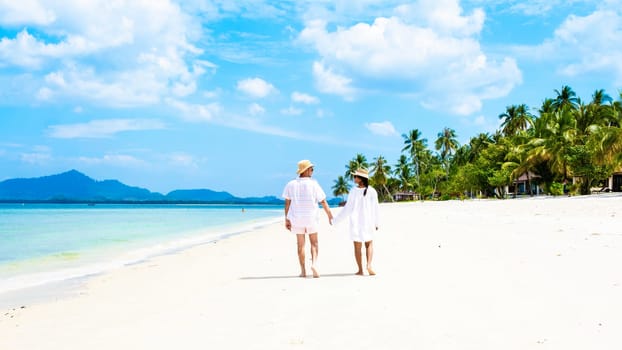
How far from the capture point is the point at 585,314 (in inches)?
181

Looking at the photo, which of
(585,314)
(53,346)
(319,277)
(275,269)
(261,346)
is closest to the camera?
(261,346)

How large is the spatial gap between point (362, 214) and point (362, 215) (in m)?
0.01

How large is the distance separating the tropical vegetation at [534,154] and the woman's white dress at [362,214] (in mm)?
33889

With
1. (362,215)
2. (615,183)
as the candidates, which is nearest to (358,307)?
(362,215)

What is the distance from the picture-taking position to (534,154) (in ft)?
154

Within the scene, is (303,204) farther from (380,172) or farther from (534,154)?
(380,172)

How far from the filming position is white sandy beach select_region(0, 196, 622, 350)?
411 cm

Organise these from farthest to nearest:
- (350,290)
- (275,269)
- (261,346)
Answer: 1. (275,269)
2. (350,290)
3. (261,346)

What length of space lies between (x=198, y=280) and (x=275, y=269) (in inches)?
50.9

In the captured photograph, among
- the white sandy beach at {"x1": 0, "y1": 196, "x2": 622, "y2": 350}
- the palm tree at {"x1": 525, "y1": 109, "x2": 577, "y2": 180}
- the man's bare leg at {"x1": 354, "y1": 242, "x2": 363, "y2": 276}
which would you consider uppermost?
the palm tree at {"x1": 525, "y1": 109, "x2": 577, "y2": 180}

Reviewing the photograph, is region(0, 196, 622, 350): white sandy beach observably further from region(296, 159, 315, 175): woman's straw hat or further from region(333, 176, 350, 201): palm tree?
region(333, 176, 350, 201): palm tree

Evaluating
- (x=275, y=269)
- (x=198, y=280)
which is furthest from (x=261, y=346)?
(x=275, y=269)

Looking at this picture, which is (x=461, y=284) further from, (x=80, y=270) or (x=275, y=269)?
(x=80, y=270)

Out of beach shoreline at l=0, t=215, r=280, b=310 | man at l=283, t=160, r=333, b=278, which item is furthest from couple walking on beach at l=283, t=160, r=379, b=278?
beach shoreline at l=0, t=215, r=280, b=310
